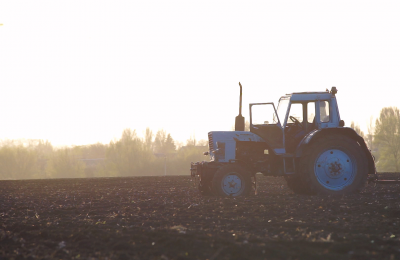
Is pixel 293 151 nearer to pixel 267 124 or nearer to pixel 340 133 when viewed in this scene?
pixel 267 124

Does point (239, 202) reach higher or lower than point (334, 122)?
lower

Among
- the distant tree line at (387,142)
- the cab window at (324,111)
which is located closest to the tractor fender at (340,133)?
the cab window at (324,111)

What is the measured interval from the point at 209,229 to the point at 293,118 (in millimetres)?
6410

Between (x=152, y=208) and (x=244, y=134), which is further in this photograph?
(x=244, y=134)

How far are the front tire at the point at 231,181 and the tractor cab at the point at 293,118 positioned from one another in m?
1.20

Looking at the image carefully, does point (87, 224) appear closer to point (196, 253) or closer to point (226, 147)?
point (196, 253)

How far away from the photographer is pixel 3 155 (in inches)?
2694

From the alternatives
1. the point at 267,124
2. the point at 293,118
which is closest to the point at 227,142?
the point at 267,124

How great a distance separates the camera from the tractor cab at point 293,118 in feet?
41.0

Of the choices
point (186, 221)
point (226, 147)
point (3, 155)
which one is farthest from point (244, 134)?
point (3, 155)

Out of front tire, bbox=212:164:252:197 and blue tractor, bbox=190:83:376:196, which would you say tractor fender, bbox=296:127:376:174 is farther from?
front tire, bbox=212:164:252:197

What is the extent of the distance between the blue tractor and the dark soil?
751mm

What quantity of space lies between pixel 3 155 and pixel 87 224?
66.7 meters

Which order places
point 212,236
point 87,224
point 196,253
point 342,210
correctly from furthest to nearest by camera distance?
point 342,210
point 87,224
point 212,236
point 196,253
